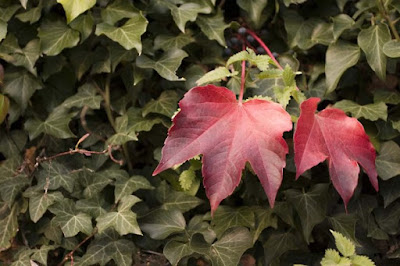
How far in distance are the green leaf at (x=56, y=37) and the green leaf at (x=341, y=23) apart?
706mm

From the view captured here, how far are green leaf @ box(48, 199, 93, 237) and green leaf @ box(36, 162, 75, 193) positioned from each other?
0.06 meters

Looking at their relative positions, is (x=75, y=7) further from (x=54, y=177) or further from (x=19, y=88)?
(x=54, y=177)

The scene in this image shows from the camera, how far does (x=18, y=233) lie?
1669 mm

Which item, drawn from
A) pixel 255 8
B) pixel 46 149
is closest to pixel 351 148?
pixel 255 8

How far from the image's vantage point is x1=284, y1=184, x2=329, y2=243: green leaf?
4.92 ft

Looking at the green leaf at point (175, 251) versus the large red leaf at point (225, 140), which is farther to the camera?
the green leaf at point (175, 251)

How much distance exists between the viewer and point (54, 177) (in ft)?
5.19

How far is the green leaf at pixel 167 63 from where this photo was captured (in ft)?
4.99

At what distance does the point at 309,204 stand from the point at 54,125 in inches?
29.3

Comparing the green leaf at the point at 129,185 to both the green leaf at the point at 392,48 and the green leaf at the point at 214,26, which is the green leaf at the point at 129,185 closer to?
the green leaf at the point at 214,26

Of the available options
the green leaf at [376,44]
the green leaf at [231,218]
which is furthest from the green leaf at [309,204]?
the green leaf at [376,44]

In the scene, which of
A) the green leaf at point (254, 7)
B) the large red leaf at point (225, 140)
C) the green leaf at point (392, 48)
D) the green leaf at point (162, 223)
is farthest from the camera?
the green leaf at point (254, 7)

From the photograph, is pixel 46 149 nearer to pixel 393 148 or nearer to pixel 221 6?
pixel 221 6

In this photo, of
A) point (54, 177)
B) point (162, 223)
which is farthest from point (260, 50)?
point (54, 177)
